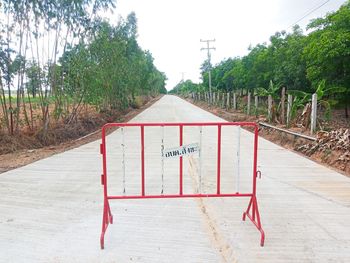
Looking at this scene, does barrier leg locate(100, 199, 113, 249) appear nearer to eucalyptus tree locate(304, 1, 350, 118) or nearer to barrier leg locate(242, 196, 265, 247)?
barrier leg locate(242, 196, 265, 247)

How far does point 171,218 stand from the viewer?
159 inches

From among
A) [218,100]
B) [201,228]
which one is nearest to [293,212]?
[201,228]

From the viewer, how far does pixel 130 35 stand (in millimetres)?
25156

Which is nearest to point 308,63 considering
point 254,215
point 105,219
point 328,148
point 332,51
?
point 332,51

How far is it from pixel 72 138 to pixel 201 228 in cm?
921

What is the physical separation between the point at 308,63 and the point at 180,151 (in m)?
16.3

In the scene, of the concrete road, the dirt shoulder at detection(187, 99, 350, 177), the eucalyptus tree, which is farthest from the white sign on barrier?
the eucalyptus tree

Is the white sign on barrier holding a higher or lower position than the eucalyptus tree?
lower

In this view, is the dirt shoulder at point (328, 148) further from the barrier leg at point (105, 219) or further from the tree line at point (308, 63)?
the barrier leg at point (105, 219)

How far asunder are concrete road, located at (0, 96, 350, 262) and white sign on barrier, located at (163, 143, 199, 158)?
2.93 feet

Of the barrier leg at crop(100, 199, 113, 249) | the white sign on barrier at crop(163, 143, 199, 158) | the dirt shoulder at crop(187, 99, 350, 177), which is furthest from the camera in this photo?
the dirt shoulder at crop(187, 99, 350, 177)

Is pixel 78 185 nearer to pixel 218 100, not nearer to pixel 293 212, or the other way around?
pixel 293 212

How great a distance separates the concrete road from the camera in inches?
125

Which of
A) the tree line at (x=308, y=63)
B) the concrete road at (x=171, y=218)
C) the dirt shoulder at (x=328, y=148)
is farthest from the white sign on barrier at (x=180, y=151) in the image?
the tree line at (x=308, y=63)
